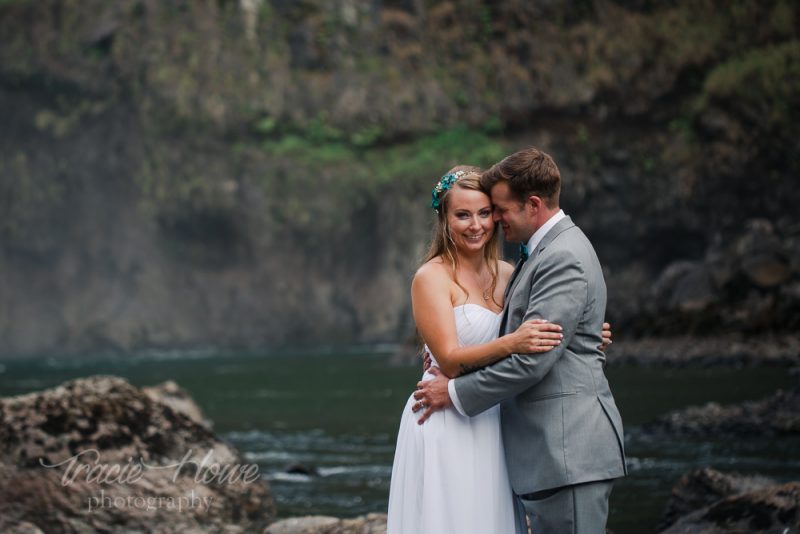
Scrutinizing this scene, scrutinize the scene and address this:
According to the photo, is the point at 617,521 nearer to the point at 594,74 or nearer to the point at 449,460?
the point at 449,460

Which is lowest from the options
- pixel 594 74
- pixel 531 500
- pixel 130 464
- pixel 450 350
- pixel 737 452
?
pixel 737 452

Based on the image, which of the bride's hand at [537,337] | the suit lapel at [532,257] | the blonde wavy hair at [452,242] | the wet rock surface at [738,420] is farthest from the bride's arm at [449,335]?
the wet rock surface at [738,420]

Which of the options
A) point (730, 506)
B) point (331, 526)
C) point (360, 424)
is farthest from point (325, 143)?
point (730, 506)

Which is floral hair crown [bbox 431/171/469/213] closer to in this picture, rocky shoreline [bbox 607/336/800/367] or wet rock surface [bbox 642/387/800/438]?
wet rock surface [bbox 642/387/800/438]

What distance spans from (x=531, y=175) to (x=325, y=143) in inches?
2204

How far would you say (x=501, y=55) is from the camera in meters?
59.9

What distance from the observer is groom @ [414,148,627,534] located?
15.3 ft

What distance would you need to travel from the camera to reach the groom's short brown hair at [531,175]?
192 inches

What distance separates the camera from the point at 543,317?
466cm

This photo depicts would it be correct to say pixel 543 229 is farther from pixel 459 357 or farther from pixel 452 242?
pixel 459 357

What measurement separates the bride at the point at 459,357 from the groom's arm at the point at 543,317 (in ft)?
0.17

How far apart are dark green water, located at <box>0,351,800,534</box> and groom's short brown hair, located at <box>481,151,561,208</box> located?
5248 millimetres

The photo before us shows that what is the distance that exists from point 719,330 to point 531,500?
88.1ft

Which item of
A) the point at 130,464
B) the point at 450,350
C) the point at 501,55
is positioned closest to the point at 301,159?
the point at 501,55
